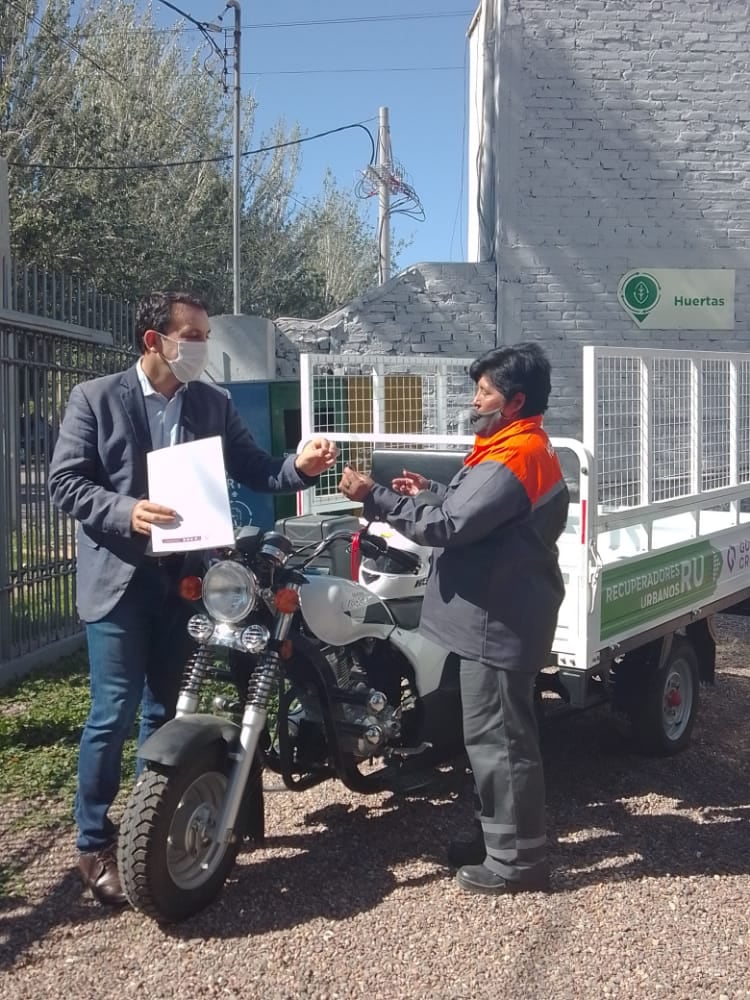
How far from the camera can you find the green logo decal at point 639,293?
1146cm

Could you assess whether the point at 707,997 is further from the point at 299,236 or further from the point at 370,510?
the point at 299,236

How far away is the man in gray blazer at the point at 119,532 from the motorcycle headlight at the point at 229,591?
230 mm

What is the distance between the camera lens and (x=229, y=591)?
3277 millimetres

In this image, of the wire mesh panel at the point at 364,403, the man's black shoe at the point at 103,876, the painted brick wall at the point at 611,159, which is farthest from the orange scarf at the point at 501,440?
the painted brick wall at the point at 611,159

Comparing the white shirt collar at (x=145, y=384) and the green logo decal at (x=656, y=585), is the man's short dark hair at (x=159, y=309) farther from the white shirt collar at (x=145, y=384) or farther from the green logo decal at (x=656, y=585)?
the green logo decal at (x=656, y=585)

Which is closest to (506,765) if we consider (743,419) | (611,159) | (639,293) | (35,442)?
(743,419)

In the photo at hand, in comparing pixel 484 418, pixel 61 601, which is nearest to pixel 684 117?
pixel 61 601

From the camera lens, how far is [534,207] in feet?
37.4

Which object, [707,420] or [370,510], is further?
[707,420]

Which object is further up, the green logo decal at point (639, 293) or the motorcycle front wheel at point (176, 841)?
the green logo decal at point (639, 293)

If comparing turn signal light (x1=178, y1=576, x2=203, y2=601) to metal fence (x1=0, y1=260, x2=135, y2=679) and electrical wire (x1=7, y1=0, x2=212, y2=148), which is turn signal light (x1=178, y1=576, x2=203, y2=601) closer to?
metal fence (x1=0, y1=260, x2=135, y2=679)

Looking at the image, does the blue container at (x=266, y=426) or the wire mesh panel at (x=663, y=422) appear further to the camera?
the blue container at (x=266, y=426)

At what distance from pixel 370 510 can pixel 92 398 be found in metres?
0.97

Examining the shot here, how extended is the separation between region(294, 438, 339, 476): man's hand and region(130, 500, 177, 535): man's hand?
59 centimetres
